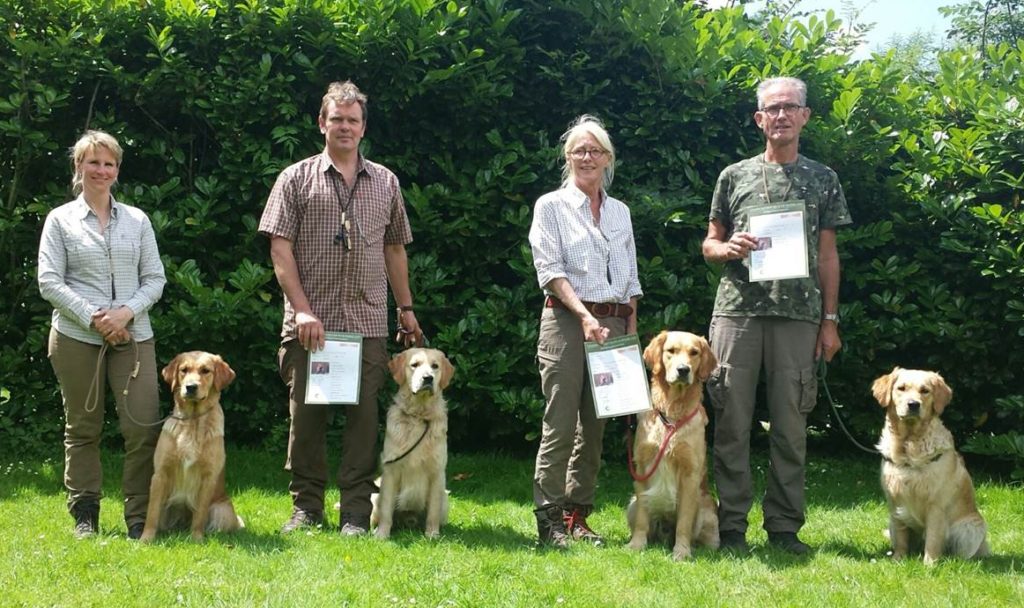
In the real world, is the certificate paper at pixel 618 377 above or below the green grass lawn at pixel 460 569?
above

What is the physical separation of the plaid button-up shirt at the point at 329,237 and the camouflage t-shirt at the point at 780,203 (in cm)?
199

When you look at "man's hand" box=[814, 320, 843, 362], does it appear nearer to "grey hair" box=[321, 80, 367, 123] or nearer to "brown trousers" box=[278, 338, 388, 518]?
"brown trousers" box=[278, 338, 388, 518]

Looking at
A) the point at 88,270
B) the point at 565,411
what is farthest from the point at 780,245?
the point at 88,270

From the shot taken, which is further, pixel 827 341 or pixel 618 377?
pixel 827 341

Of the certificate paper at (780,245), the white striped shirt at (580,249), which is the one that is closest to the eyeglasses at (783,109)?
the certificate paper at (780,245)

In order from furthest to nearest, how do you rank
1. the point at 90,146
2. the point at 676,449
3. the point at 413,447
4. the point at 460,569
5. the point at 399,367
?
the point at 399,367
the point at 413,447
the point at 676,449
the point at 90,146
the point at 460,569

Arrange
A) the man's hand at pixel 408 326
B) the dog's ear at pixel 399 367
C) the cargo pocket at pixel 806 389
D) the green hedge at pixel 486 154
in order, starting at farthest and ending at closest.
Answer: the green hedge at pixel 486 154, the man's hand at pixel 408 326, the dog's ear at pixel 399 367, the cargo pocket at pixel 806 389

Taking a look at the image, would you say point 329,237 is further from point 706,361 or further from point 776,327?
point 776,327

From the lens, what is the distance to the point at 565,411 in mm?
4926

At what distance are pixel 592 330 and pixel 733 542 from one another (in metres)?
1.44

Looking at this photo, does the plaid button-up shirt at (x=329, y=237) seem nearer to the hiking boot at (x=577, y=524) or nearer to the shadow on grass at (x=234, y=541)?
the shadow on grass at (x=234, y=541)

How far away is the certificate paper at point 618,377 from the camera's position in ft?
15.5

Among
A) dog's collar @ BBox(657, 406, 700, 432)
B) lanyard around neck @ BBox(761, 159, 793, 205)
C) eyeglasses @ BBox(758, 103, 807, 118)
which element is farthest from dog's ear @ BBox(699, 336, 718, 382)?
eyeglasses @ BBox(758, 103, 807, 118)

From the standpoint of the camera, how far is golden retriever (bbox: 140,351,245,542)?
490 cm
